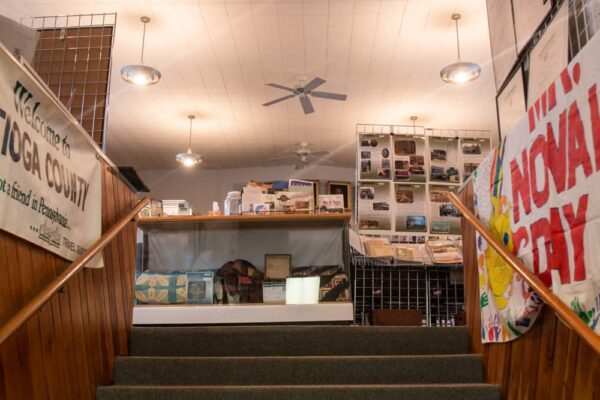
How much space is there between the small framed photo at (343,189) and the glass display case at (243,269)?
6.53 metres

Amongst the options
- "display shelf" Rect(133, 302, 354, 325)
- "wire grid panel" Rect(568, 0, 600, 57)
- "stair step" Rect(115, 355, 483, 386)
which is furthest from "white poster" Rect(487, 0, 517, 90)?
"display shelf" Rect(133, 302, 354, 325)

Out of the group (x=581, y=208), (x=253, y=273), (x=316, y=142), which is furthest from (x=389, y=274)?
(x=316, y=142)

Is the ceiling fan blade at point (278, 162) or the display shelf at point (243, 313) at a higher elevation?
the ceiling fan blade at point (278, 162)

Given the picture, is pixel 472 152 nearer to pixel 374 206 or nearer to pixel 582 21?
pixel 374 206

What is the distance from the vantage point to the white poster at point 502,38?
349 centimetres

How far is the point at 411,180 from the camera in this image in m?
7.66

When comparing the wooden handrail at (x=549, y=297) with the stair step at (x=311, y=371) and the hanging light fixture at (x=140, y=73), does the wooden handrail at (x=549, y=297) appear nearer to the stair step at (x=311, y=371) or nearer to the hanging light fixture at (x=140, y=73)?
the stair step at (x=311, y=371)

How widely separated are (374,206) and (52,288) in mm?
5523

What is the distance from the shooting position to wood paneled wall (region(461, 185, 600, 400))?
1961mm

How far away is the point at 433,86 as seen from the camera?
7.65 m

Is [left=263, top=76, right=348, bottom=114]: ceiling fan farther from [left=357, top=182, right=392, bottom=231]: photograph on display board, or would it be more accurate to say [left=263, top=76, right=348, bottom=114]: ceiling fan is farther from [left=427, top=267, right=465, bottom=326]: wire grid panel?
[left=427, top=267, right=465, bottom=326]: wire grid panel

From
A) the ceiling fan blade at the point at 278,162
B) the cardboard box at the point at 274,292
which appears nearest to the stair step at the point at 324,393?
the cardboard box at the point at 274,292

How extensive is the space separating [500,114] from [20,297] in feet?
9.26

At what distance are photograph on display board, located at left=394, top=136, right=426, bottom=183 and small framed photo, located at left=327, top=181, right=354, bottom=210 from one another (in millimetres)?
3598
